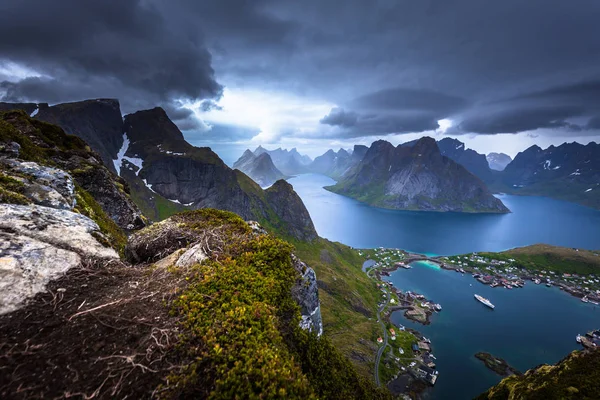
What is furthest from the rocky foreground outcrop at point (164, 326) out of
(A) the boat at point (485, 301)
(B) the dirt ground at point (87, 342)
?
(A) the boat at point (485, 301)

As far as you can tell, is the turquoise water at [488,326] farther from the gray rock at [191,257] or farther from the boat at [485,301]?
the gray rock at [191,257]

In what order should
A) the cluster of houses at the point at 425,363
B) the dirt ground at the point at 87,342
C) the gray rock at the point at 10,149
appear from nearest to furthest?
the dirt ground at the point at 87,342, the gray rock at the point at 10,149, the cluster of houses at the point at 425,363

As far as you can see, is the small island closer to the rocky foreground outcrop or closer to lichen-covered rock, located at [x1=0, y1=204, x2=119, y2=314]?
the rocky foreground outcrop

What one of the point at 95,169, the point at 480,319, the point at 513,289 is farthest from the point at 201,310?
the point at 513,289

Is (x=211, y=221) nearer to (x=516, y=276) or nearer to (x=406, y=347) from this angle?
(x=406, y=347)


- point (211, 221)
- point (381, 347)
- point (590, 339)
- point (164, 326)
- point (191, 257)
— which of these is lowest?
point (590, 339)

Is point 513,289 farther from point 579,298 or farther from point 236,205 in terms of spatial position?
point 236,205

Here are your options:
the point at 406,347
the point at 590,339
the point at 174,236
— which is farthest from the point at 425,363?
the point at 174,236
